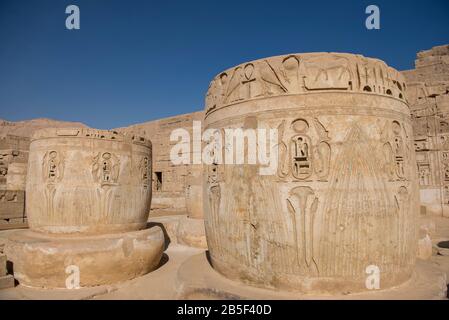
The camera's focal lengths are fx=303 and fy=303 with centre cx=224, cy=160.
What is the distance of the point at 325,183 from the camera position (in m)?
2.90

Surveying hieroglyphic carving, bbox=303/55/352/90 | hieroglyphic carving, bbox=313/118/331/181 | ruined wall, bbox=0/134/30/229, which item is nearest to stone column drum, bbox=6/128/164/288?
hieroglyphic carving, bbox=313/118/331/181

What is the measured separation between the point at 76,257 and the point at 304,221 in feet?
10.5

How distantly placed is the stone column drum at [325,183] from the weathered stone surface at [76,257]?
2.07 m

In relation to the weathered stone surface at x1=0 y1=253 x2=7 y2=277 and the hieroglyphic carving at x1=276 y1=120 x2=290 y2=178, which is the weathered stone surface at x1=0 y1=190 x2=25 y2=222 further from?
the hieroglyphic carving at x1=276 y1=120 x2=290 y2=178

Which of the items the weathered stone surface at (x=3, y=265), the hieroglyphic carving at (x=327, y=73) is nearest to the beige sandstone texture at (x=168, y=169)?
the weathered stone surface at (x=3, y=265)

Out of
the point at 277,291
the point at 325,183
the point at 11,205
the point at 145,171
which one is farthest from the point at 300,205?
the point at 11,205

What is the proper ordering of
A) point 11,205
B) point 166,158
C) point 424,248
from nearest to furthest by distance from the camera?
point 424,248 < point 11,205 < point 166,158

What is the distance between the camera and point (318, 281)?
9.60 feet

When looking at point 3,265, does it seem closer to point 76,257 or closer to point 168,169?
point 76,257

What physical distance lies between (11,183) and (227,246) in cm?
1060

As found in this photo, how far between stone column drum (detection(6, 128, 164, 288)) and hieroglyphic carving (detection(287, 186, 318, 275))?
2800 mm

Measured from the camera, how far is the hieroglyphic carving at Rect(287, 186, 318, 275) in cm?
292

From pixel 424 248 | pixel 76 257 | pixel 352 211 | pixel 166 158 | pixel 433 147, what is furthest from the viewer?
pixel 166 158
